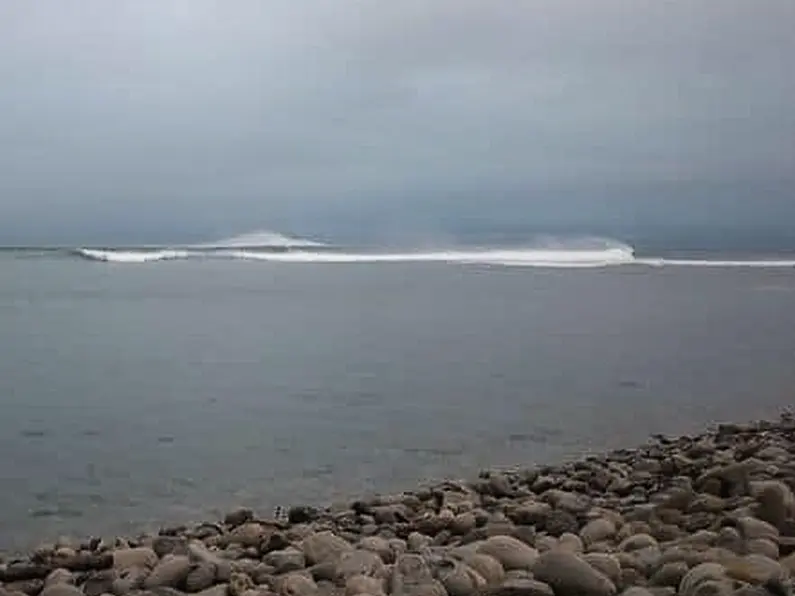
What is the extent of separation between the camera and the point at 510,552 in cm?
438

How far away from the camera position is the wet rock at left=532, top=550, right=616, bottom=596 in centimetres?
379

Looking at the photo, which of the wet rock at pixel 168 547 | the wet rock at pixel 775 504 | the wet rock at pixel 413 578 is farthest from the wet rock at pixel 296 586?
the wet rock at pixel 775 504

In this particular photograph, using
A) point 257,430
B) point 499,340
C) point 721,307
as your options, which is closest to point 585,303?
point 721,307

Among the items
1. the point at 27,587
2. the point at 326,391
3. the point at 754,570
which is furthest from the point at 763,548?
the point at 326,391

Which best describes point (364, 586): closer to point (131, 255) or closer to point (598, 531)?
point (598, 531)

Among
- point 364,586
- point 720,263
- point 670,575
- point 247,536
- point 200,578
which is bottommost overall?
point 247,536

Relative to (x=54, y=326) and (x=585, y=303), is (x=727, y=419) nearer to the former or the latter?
(x=54, y=326)

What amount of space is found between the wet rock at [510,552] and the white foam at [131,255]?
60.7 metres

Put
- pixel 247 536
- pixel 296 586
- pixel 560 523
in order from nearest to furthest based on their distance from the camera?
pixel 296 586 < pixel 560 523 < pixel 247 536

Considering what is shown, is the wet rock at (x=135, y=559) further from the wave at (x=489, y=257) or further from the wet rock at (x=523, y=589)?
A: the wave at (x=489, y=257)

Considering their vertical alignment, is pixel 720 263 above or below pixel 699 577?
above

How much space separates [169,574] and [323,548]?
0.66m

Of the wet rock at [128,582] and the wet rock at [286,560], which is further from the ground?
the wet rock at [286,560]

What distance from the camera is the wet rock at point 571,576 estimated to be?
3791 millimetres
